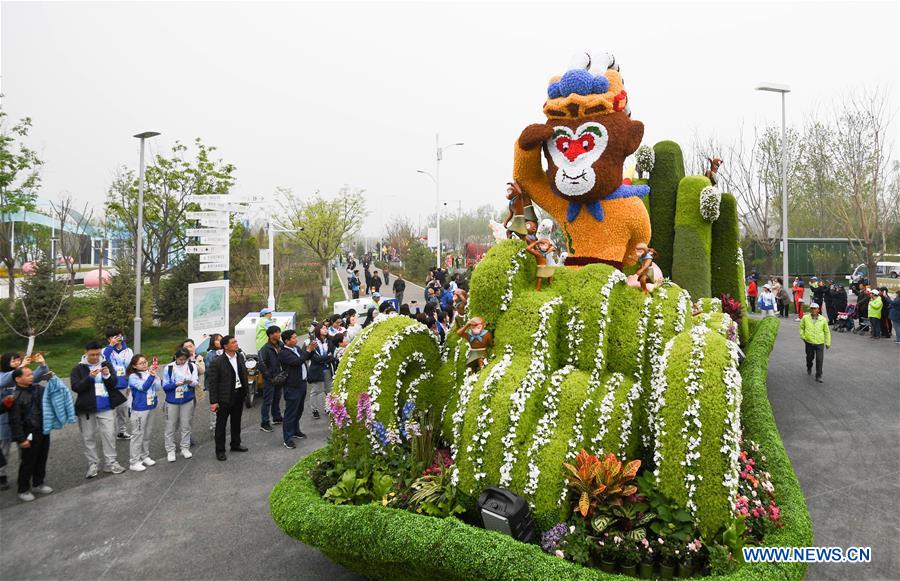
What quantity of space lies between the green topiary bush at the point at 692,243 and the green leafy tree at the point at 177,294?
1651cm

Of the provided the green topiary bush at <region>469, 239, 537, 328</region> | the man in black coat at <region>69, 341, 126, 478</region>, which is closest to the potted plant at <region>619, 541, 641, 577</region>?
the green topiary bush at <region>469, 239, 537, 328</region>

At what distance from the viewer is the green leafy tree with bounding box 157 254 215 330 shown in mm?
19641

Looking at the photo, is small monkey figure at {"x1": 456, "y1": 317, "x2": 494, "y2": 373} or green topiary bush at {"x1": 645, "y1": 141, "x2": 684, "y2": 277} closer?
small monkey figure at {"x1": 456, "y1": 317, "x2": 494, "y2": 373}

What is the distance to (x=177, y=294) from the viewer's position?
19656 mm

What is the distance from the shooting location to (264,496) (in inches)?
264

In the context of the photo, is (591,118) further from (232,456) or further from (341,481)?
(232,456)

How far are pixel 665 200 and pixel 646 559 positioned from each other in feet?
26.1

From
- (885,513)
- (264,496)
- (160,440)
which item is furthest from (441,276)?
(885,513)

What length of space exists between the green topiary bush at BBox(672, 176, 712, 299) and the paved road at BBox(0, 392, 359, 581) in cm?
724

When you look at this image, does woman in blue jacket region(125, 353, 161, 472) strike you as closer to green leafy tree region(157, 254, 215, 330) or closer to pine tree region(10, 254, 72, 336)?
pine tree region(10, 254, 72, 336)

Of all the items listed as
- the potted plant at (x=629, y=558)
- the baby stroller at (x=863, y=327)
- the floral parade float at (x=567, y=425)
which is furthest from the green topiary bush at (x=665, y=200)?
the baby stroller at (x=863, y=327)

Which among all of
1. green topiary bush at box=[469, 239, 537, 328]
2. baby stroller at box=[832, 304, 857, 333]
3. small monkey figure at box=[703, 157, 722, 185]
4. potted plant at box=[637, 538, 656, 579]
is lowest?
potted plant at box=[637, 538, 656, 579]

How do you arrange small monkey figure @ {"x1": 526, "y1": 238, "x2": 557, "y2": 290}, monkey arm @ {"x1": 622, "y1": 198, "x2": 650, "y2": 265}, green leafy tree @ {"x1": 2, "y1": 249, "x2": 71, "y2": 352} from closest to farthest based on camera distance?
small monkey figure @ {"x1": 526, "y1": 238, "x2": 557, "y2": 290}
monkey arm @ {"x1": 622, "y1": 198, "x2": 650, "y2": 265}
green leafy tree @ {"x1": 2, "y1": 249, "x2": 71, "y2": 352}

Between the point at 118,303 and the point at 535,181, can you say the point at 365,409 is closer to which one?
the point at 535,181
